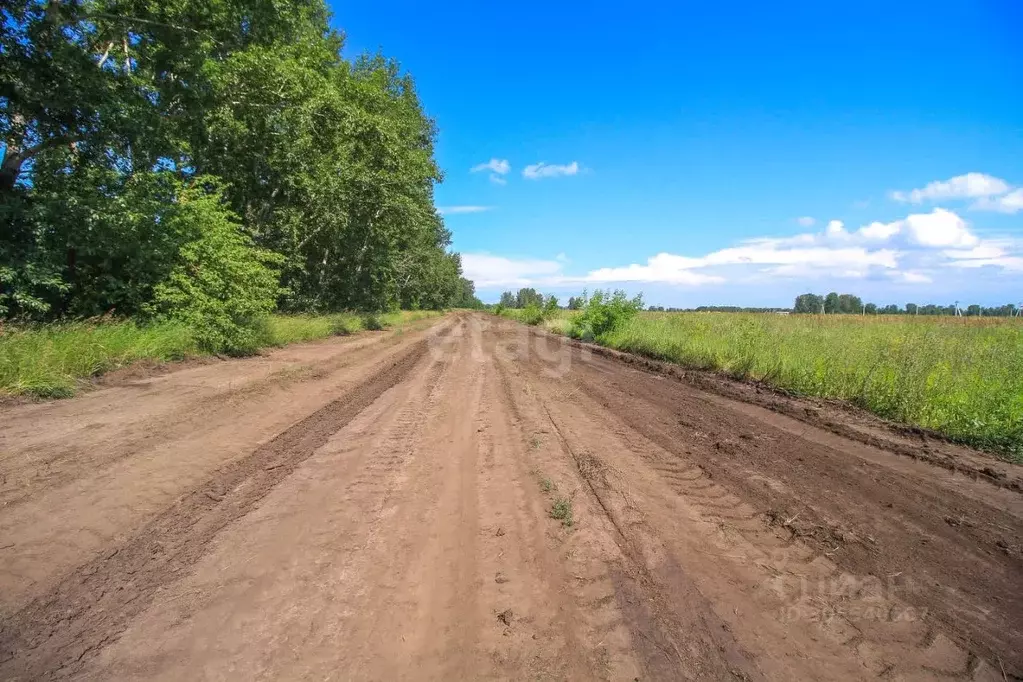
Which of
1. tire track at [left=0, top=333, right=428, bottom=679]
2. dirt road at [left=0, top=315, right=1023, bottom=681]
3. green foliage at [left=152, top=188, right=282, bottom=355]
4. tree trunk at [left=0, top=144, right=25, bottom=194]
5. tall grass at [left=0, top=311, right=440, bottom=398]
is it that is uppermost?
tree trunk at [left=0, top=144, right=25, bottom=194]

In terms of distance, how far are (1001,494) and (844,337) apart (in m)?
7.46

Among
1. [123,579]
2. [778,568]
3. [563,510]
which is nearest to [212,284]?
[123,579]

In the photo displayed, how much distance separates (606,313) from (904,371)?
1543 cm

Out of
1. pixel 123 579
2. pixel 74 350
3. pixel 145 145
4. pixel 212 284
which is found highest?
pixel 145 145

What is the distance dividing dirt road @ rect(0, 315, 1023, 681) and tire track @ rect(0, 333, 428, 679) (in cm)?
2

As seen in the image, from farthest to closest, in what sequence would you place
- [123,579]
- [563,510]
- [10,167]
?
[10,167]
[563,510]
[123,579]

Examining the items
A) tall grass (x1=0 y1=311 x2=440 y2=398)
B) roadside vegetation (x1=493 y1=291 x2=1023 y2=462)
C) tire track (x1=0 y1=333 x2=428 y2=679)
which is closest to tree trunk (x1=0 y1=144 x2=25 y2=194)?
tall grass (x1=0 y1=311 x2=440 y2=398)

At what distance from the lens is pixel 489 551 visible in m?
3.61

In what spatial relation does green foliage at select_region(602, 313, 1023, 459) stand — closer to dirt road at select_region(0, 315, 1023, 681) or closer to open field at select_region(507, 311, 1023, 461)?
open field at select_region(507, 311, 1023, 461)

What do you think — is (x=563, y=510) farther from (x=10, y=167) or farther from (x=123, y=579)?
(x=10, y=167)

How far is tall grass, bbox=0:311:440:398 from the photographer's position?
7320mm

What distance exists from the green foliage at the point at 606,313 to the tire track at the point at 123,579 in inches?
752

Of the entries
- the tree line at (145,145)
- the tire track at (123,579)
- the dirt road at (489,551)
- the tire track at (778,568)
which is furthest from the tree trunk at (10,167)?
the tire track at (778,568)

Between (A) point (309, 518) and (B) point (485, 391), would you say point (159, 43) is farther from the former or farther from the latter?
(A) point (309, 518)
